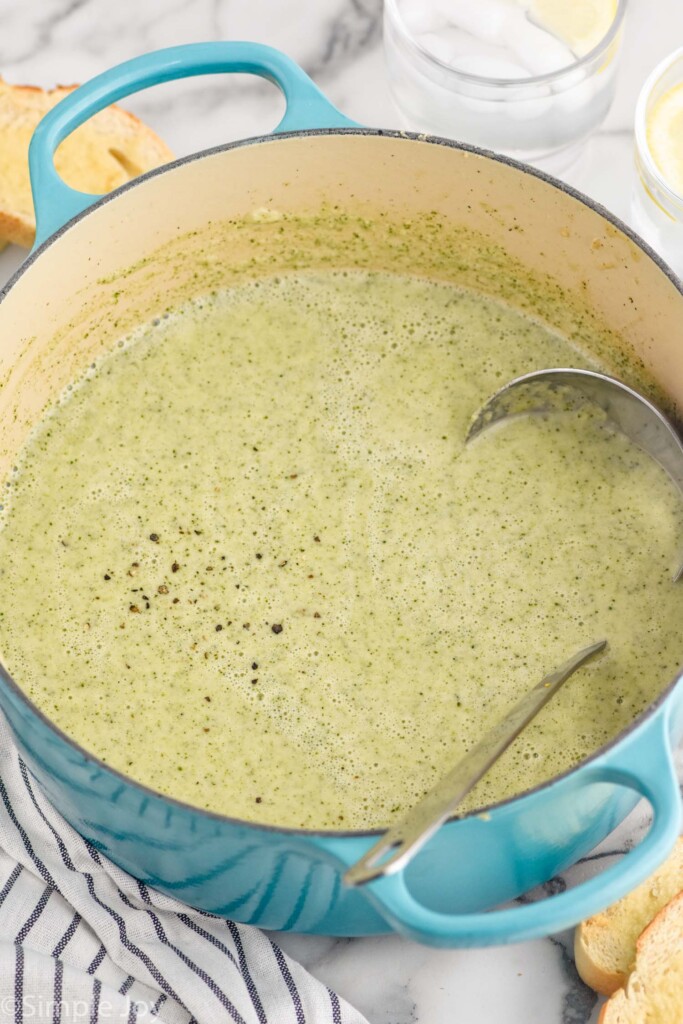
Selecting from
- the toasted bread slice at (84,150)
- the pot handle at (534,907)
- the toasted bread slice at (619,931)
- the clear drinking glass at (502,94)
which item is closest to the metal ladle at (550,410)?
the pot handle at (534,907)

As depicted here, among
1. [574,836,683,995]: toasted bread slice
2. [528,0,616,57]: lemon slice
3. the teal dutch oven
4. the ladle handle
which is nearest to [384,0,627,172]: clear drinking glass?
[528,0,616,57]: lemon slice

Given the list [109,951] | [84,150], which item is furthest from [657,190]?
[109,951]

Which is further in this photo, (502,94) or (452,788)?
(502,94)

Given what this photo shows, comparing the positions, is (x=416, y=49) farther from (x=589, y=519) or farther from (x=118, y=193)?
(x=589, y=519)

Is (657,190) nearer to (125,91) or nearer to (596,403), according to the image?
(596,403)

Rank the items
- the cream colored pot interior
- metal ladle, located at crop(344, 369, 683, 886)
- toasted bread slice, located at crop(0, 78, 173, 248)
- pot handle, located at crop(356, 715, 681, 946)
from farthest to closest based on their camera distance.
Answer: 1. toasted bread slice, located at crop(0, 78, 173, 248)
2. the cream colored pot interior
3. metal ladle, located at crop(344, 369, 683, 886)
4. pot handle, located at crop(356, 715, 681, 946)

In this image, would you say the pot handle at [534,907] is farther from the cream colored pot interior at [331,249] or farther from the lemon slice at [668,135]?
the lemon slice at [668,135]

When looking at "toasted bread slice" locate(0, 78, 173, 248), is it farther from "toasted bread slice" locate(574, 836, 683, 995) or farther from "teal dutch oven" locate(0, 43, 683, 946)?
"toasted bread slice" locate(574, 836, 683, 995)
